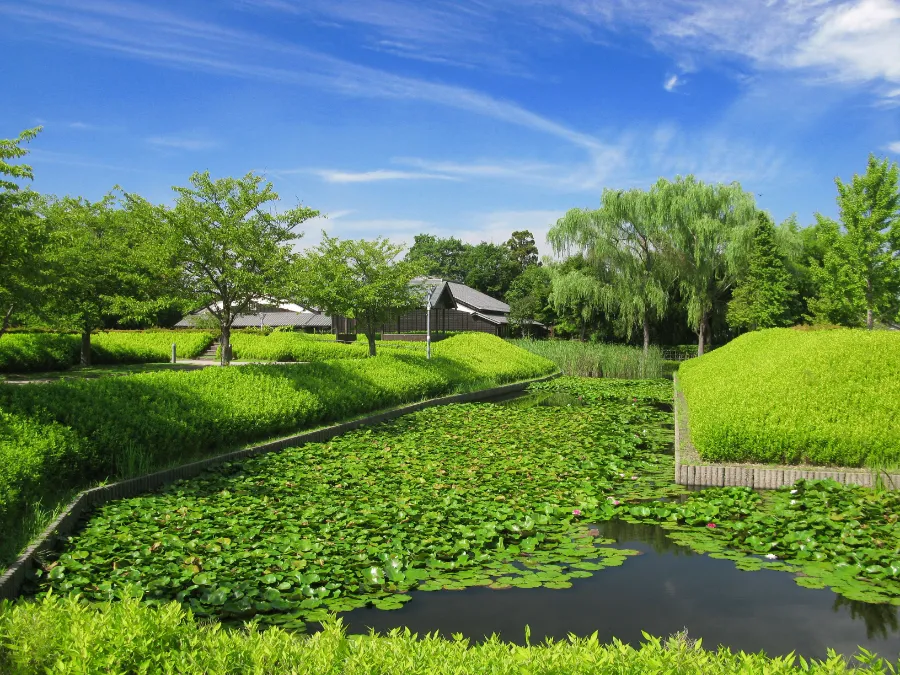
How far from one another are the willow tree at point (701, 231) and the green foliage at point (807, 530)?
2457 cm

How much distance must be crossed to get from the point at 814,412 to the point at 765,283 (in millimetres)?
25245

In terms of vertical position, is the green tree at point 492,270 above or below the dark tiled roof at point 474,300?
above

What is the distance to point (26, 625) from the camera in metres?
3.16

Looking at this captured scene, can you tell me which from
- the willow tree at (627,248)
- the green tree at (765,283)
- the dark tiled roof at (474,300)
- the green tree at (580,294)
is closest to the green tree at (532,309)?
the dark tiled roof at (474,300)

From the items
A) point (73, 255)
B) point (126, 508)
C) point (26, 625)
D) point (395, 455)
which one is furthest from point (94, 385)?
point (73, 255)

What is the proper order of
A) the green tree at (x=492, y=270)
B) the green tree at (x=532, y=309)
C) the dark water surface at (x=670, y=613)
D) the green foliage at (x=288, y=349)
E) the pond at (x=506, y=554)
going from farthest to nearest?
the green tree at (x=492, y=270), the green tree at (x=532, y=309), the green foliage at (x=288, y=349), the pond at (x=506, y=554), the dark water surface at (x=670, y=613)

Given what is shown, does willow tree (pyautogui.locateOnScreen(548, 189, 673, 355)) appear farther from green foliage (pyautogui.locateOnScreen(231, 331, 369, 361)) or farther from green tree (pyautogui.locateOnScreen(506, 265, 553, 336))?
green foliage (pyautogui.locateOnScreen(231, 331, 369, 361))

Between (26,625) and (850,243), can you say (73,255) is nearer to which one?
(26,625)

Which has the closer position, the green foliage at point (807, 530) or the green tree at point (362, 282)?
the green foliage at point (807, 530)

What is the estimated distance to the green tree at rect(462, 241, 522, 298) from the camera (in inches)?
2980

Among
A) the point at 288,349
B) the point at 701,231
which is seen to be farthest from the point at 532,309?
the point at 288,349

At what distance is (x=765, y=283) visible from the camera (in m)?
32.2

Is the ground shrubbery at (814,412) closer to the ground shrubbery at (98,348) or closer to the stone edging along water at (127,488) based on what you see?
the stone edging along water at (127,488)

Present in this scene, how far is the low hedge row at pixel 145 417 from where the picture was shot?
21.9ft
